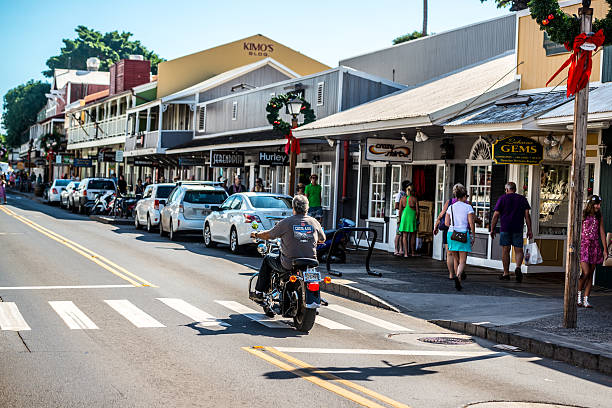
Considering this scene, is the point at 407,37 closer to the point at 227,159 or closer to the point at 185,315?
the point at 227,159

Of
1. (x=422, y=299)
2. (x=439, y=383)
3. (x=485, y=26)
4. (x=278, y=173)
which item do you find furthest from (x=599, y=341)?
(x=278, y=173)

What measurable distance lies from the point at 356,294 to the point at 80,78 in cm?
7852

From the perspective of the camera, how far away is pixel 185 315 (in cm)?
1089

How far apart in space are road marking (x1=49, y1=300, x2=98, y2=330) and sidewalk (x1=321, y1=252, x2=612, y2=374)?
470cm

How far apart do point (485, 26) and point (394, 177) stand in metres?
8.33

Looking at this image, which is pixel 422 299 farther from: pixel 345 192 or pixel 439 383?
pixel 345 192

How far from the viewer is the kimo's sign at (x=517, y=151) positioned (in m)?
15.9

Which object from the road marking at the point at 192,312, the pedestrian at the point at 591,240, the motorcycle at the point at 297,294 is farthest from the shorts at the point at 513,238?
the road marking at the point at 192,312

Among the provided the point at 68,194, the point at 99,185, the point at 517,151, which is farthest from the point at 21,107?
the point at 517,151

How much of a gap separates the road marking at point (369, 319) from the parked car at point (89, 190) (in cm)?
2869

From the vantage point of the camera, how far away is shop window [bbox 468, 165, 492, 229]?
1847 cm

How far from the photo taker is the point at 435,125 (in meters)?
17.3

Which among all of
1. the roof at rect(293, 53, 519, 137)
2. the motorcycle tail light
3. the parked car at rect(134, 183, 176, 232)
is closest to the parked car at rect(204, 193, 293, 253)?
the roof at rect(293, 53, 519, 137)

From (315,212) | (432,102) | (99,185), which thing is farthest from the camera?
(99,185)
